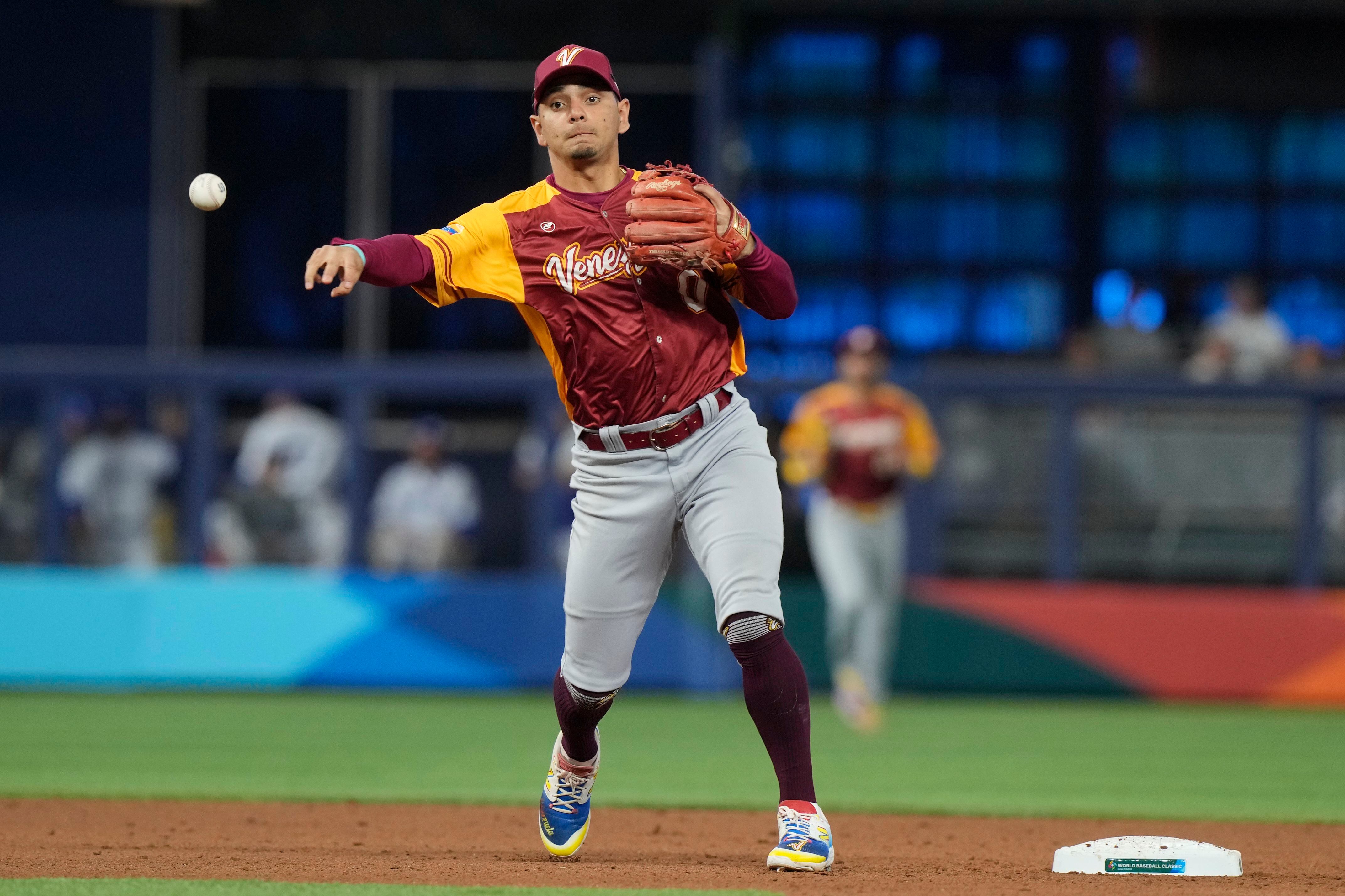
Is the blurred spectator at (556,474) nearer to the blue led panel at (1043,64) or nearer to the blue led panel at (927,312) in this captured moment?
the blue led panel at (927,312)

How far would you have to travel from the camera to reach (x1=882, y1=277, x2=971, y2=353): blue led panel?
624 inches

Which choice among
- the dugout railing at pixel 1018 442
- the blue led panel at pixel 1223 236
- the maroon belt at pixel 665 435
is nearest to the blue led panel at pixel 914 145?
the blue led panel at pixel 1223 236

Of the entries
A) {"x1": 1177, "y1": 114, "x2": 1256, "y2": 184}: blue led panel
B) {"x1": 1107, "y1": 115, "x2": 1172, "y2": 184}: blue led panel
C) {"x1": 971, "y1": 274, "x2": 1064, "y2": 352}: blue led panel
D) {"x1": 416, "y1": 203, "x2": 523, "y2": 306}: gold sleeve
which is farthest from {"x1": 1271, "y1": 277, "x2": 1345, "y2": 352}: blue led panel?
{"x1": 416, "y1": 203, "x2": 523, "y2": 306}: gold sleeve

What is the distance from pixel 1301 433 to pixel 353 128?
9670mm

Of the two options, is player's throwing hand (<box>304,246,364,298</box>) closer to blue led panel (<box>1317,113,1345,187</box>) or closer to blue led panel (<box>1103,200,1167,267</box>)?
blue led panel (<box>1103,200,1167,267</box>)

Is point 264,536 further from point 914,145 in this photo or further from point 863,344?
point 914,145

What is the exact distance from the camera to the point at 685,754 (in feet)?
26.2

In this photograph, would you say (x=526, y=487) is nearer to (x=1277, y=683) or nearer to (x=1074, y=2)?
(x=1277, y=683)

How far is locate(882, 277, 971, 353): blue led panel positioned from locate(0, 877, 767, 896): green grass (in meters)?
12.3

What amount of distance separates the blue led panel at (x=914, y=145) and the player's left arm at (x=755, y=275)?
38.5 ft

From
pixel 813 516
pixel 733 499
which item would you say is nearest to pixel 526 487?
pixel 813 516

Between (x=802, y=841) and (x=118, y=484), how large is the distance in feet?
25.5

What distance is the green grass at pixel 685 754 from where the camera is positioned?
6527mm

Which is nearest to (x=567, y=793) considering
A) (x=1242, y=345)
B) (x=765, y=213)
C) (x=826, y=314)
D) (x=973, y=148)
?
(x=1242, y=345)
